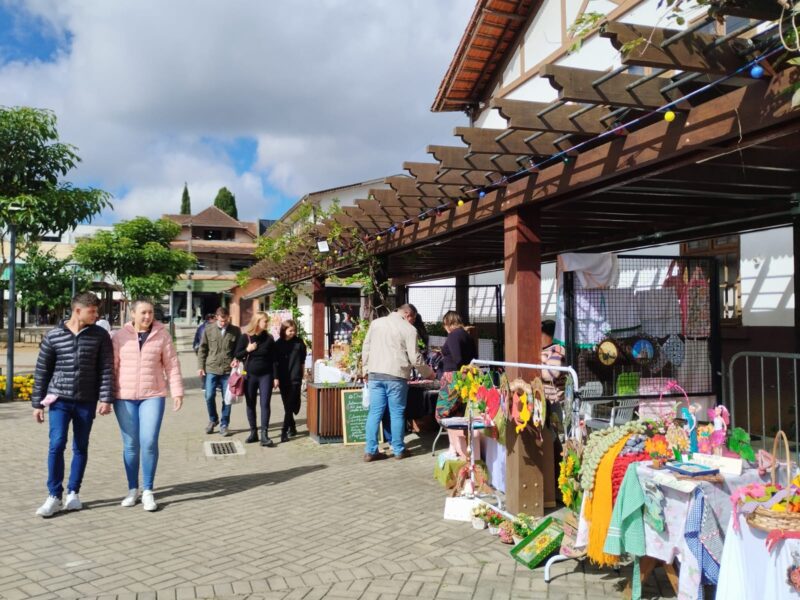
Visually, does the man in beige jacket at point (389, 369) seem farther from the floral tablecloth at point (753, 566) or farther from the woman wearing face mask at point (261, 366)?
the floral tablecloth at point (753, 566)

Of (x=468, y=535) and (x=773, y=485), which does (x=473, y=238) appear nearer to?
(x=468, y=535)

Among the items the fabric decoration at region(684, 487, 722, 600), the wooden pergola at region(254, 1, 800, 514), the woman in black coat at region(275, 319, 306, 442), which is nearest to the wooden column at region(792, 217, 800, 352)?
the wooden pergola at region(254, 1, 800, 514)

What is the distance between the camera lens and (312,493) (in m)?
6.08

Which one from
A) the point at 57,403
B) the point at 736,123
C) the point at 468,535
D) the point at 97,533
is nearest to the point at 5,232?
the point at 57,403

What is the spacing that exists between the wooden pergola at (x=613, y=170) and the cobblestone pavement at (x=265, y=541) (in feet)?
3.67

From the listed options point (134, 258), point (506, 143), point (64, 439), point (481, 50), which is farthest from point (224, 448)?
point (134, 258)

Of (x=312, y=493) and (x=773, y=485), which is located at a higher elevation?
(x=773, y=485)

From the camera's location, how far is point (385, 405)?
24.0ft

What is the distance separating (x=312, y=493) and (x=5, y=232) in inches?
387

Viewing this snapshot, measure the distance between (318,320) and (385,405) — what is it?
6.61 meters

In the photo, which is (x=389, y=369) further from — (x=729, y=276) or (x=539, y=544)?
(x=729, y=276)

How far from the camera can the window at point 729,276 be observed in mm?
8789

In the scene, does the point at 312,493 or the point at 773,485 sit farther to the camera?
the point at 312,493

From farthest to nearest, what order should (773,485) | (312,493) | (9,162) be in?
(9,162) < (312,493) < (773,485)
